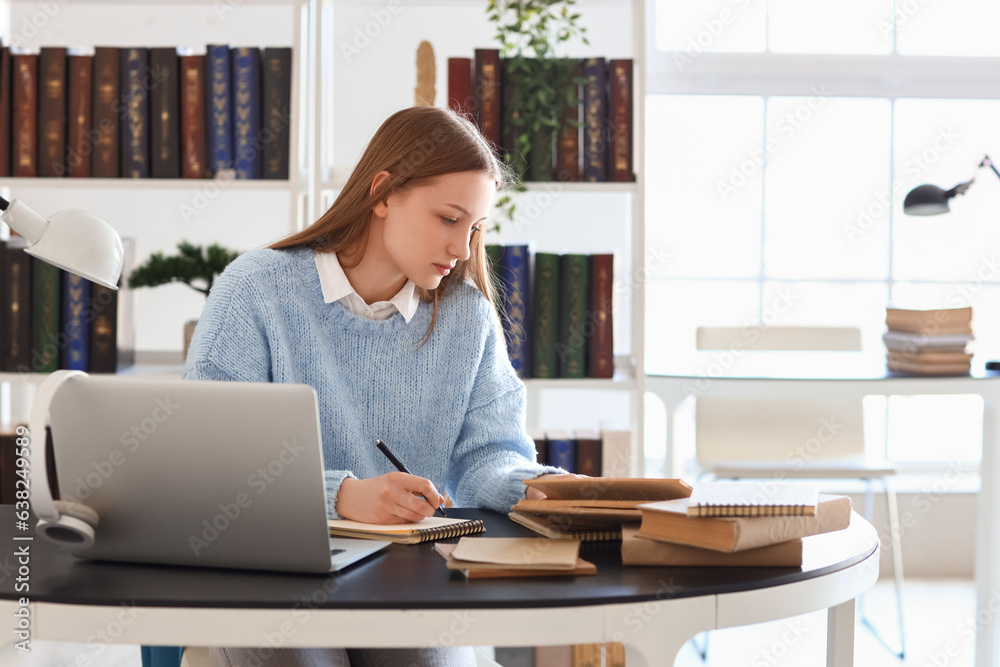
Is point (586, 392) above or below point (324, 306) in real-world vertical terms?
below

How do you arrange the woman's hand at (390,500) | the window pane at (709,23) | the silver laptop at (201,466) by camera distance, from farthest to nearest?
the window pane at (709,23)
the woman's hand at (390,500)
the silver laptop at (201,466)

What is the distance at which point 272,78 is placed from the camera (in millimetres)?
2137

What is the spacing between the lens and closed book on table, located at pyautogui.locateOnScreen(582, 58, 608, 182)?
6.96ft

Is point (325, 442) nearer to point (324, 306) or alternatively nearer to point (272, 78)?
point (324, 306)

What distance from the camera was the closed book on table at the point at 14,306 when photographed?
2.11 m

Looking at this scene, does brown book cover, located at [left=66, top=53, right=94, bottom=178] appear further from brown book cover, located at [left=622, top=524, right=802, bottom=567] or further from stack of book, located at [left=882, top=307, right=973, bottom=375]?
stack of book, located at [left=882, top=307, right=973, bottom=375]

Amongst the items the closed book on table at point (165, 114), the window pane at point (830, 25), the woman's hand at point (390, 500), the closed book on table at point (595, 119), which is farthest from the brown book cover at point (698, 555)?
the window pane at point (830, 25)

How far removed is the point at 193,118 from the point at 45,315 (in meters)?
0.55

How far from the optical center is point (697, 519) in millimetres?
892

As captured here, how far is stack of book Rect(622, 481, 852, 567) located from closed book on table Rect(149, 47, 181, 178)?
62.7 inches

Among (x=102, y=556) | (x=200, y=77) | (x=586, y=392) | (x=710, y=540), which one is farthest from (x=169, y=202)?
(x=710, y=540)

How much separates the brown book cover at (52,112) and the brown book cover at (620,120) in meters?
1.23

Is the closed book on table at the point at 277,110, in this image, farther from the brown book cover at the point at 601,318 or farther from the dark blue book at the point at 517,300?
the brown book cover at the point at 601,318

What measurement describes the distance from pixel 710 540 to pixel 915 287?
258cm
